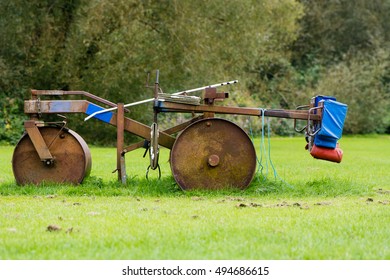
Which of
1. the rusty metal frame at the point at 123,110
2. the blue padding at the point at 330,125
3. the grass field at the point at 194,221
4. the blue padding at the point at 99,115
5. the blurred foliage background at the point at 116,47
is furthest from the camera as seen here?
the blurred foliage background at the point at 116,47

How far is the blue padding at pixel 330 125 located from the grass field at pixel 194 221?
791mm

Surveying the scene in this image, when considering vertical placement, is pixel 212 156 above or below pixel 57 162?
above

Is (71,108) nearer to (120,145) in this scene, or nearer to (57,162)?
(57,162)

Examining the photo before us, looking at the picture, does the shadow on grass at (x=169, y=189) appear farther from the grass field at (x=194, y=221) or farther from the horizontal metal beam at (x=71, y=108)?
the horizontal metal beam at (x=71, y=108)

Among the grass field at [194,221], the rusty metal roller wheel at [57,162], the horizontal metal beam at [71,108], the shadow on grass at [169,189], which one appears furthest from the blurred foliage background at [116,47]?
the shadow on grass at [169,189]

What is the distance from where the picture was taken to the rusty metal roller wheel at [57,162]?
11.9 m

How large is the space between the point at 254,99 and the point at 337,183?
2677cm

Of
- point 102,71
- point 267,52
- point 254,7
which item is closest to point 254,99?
point 267,52

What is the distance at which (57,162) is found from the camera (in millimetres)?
11922

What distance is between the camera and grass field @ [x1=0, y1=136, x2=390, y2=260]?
6.57 metres

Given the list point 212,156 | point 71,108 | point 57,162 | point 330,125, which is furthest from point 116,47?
point 330,125

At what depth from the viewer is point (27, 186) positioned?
38.4 ft

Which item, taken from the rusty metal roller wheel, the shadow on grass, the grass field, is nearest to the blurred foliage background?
the grass field

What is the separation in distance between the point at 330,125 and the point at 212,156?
184 cm
